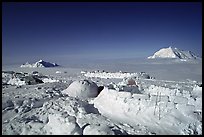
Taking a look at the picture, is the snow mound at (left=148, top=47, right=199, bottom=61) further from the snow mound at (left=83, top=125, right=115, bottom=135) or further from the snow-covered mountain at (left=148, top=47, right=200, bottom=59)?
the snow mound at (left=83, top=125, right=115, bottom=135)

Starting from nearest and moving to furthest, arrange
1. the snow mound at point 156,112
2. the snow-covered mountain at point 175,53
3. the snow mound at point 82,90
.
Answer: the snow mound at point 156,112
the snow mound at point 82,90
the snow-covered mountain at point 175,53

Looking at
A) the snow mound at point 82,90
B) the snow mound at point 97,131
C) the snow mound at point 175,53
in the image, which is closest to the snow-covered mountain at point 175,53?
the snow mound at point 175,53

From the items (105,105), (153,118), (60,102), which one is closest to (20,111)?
(60,102)

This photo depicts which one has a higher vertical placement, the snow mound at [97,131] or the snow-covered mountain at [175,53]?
the snow-covered mountain at [175,53]

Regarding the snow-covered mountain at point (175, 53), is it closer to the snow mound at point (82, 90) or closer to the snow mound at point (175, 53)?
the snow mound at point (175, 53)

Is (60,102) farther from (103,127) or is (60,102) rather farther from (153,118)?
(153,118)

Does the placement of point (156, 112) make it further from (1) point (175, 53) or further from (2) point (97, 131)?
(1) point (175, 53)

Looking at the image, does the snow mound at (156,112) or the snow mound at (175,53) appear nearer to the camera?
the snow mound at (156,112)

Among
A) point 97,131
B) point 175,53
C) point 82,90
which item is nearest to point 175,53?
point 175,53

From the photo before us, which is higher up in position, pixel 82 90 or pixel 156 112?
pixel 82 90

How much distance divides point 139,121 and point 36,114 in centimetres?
409

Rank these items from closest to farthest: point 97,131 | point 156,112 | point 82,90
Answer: point 97,131 → point 156,112 → point 82,90

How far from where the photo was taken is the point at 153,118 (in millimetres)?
7539

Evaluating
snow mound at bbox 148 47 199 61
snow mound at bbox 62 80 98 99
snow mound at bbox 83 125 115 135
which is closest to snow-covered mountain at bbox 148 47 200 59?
snow mound at bbox 148 47 199 61
